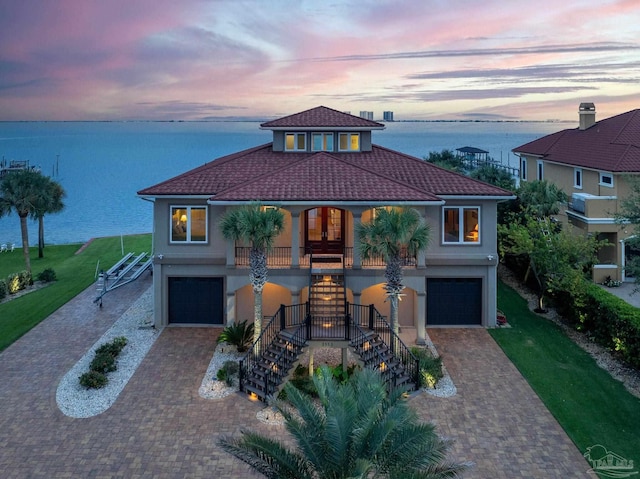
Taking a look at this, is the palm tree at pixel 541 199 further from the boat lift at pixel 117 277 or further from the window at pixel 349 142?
the boat lift at pixel 117 277

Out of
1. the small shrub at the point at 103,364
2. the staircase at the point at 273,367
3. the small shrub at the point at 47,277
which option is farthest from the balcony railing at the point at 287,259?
the small shrub at the point at 47,277

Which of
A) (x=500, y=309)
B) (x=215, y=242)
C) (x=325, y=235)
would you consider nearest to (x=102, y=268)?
(x=215, y=242)

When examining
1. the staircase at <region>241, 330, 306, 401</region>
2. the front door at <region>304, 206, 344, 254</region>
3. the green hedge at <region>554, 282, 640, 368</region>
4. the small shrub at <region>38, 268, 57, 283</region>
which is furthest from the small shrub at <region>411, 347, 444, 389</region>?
the small shrub at <region>38, 268, 57, 283</region>

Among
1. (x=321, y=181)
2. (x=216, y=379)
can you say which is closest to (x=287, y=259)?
(x=321, y=181)

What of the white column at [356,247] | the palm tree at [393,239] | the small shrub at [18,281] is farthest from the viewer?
the small shrub at [18,281]

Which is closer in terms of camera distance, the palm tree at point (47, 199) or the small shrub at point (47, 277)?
the small shrub at point (47, 277)

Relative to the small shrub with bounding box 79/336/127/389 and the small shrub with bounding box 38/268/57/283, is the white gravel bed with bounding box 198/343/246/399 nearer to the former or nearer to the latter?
the small shrub with bounding box 79/336/127/389

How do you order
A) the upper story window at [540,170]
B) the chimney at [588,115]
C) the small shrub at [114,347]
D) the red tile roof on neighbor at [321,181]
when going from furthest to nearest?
the upper story window at [540,170], the chimney at [588,115], the red tile roof on neighbor at [321,181], the small shrub at [114,347]
